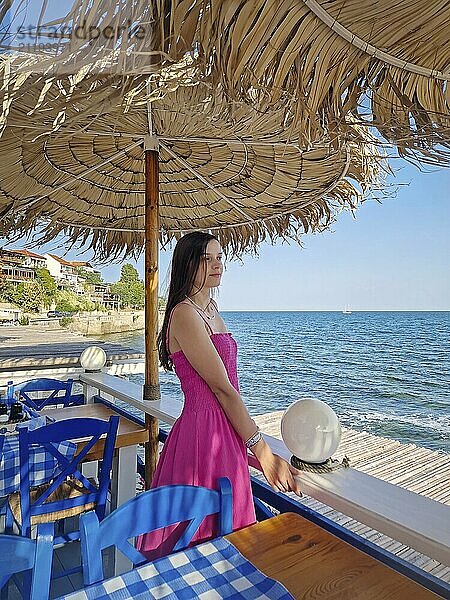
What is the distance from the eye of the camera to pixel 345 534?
1.24 meters

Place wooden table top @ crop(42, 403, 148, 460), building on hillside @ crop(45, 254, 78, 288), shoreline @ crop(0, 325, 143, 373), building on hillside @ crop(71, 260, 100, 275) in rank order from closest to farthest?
→ wooden table top @ crop(42, 403, 148, 460), building on hillside @ crop(71, 260, 100, 275), shoreline @ crop(0, 325, 143, 373), building on hillside @ crop(45, 254, 78, 288)

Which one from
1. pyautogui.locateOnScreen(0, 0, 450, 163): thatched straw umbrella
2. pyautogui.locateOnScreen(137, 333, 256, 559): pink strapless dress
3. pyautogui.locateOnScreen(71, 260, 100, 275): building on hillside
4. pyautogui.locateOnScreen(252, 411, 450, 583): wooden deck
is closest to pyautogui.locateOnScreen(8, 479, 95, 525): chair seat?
pyautogui.locateOnScreen(137, 333, 256, 559): pink strapless dress

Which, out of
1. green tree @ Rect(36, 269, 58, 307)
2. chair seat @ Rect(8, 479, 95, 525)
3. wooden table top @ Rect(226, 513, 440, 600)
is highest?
green tree @ Rect(36, 269, 58, 307)

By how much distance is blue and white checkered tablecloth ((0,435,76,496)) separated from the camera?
1854 millimetres

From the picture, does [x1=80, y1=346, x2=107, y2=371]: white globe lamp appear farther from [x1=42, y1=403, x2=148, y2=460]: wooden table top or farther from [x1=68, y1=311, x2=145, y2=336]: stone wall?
[x1=68, y1=311, x2=145, y2=336]: stone wall

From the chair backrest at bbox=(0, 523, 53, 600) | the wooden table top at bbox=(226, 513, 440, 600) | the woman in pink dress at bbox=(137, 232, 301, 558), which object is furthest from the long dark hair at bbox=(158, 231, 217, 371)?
the chair backrest at bbox=(0, 523, 53, 600)

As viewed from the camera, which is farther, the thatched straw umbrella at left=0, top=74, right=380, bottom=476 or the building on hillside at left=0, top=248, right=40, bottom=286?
the building on hillside at left=0, top=248, right=40, bottom=286

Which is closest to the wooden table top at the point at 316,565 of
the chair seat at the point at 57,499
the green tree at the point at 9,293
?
the chair seat at the point at 57,499

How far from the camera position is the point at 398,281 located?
101 feet

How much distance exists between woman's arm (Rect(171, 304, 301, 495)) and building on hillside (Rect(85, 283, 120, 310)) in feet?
51.2

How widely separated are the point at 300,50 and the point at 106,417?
2204 millimetres

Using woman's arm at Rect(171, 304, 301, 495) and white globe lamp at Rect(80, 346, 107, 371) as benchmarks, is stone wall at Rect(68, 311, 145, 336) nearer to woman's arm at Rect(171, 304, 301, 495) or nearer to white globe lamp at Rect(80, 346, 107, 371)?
white globe lamp at Rect(80, 346, 107, 371)

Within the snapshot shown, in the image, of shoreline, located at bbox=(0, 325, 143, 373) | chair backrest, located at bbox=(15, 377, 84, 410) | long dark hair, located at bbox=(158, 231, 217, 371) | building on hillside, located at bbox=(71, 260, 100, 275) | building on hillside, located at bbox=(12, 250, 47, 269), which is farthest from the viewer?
building on hillside, located at bbox=(12, 250, 47, 269)

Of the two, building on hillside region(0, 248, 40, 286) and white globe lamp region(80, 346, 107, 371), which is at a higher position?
building on hillside region(0, 248, 40, 286)
